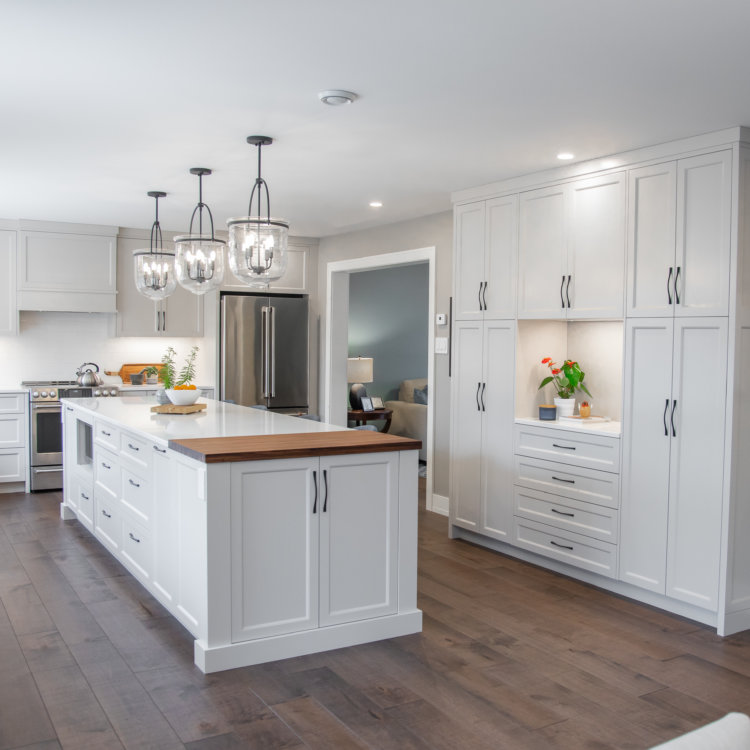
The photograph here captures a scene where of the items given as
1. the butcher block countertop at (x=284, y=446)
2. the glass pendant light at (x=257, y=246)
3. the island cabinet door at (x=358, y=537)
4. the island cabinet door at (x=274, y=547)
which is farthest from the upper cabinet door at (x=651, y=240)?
the island cabinet door at (x=274, y=547)

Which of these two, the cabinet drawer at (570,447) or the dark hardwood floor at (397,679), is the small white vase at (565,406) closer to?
the cabinet drawer at (570,447)

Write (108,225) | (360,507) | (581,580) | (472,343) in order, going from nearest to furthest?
(360,507) → (581,580) → (472,343) → (108,225)

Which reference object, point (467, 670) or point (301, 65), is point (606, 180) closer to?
point (301, 65)

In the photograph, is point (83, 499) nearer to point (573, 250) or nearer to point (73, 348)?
point (73, 348)

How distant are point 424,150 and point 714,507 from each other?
2.30 m

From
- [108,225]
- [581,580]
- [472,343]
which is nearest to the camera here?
[581,580]

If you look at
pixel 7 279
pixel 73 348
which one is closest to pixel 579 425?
pixel 73 348

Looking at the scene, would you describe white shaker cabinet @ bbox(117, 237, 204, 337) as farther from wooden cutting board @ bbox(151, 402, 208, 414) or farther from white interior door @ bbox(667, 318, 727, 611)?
white interior door @ bbox(667, 318, 727, 611)

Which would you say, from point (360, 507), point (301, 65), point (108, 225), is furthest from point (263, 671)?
point (108, 225)

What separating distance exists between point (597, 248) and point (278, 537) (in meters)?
2.34

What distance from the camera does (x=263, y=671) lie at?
3.13 m

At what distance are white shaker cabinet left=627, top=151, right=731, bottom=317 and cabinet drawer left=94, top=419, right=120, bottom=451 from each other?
2.93 m

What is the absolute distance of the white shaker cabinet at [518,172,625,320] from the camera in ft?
13.5

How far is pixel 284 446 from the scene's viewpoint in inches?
131
